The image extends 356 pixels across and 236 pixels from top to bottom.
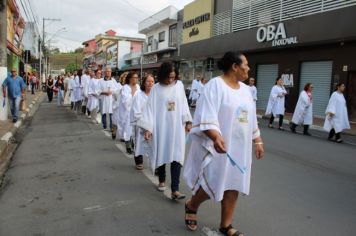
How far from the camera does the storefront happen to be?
55.3 feet

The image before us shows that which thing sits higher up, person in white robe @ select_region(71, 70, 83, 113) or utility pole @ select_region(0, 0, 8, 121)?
utility pole @ select_region(0, 0, 8, 121)

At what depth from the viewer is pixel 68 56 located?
14300cm

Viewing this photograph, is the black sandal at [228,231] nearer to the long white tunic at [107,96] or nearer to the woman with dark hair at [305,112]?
the long white tunic at [107,96]

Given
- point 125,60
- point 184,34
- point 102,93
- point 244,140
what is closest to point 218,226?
point 244,140

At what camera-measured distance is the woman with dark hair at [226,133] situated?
3.76m

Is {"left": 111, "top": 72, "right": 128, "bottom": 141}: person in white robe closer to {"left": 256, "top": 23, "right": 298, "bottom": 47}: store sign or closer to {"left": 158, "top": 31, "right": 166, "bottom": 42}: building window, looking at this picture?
{"left": 256, "top": 23, "right": 298, "bottom": 47}: store sign

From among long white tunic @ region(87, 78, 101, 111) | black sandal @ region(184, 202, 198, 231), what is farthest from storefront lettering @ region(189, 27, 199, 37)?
black sandal @ region(184, 202, 198, 231)

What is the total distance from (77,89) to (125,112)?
9.76 meters

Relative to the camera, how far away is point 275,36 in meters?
20.5

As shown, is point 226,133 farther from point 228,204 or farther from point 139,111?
point 139,111

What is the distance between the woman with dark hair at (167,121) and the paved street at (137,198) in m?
0.55

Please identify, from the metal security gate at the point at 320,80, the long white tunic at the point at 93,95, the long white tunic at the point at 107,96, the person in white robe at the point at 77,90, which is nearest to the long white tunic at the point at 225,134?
the long white tunic at the point at 107,96

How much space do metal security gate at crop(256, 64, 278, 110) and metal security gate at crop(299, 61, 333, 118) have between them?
2.93m

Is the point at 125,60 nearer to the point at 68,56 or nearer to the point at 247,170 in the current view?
the point at 247,170
